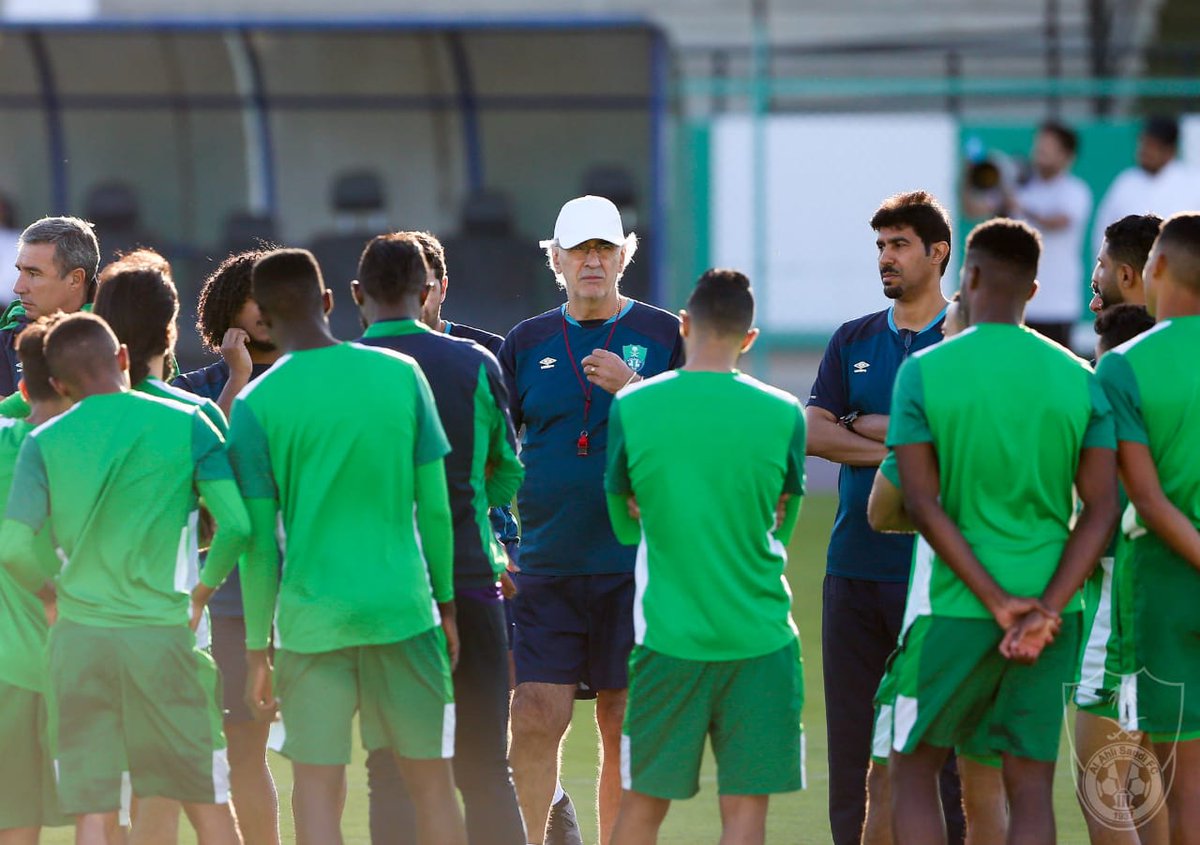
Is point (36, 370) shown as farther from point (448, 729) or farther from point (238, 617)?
point (448, 729)

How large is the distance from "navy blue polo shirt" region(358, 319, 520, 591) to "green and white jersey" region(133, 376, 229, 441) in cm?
45

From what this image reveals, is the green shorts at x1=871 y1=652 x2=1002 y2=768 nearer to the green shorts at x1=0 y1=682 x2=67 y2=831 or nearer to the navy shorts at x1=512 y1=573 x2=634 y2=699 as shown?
the navy shorts at x1=512 y1=573 x2=634 y2=699

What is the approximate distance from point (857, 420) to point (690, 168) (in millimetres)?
14229

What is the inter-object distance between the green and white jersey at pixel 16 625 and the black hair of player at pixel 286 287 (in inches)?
→ 30.1

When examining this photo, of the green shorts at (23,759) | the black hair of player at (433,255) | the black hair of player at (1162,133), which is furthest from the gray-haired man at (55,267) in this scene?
the black hair of player at (1162,133)

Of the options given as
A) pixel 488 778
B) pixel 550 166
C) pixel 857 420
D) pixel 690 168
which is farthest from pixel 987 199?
pixel 488 778

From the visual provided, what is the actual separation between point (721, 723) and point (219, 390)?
219 cm

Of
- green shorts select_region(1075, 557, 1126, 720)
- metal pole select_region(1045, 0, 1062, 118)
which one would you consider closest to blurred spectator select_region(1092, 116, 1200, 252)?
green shorts select_region(1075, 557, 1126, 720)

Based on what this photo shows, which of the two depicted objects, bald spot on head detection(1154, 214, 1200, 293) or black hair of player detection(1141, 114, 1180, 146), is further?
black hair of player detection(1141, 114, 1180, 146)

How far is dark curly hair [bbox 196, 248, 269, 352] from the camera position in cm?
596

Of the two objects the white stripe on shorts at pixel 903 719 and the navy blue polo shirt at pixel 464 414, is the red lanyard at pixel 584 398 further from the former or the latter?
the white stripe on shorts at pixel 903 719

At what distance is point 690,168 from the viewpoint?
2008cm

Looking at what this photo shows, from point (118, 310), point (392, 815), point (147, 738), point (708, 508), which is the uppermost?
point (118, 310)

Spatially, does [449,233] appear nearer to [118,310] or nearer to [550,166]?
[550,166]
